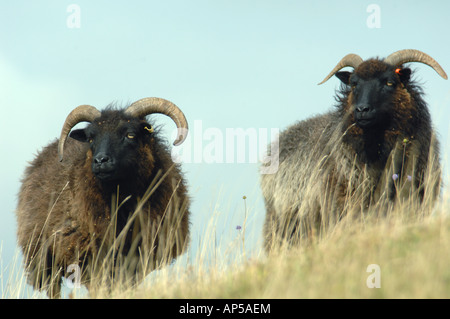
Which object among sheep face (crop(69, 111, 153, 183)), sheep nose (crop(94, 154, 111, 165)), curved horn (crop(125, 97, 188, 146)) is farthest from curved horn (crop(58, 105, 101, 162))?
sheep nose (crop(94, 154, 111, 165))

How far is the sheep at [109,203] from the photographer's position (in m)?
8.82

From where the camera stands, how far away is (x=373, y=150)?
9.24 meters

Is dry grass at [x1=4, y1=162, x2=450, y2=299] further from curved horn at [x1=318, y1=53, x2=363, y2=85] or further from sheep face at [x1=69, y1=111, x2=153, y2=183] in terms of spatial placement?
curved horn at [x1=318, y1=53, x2=363, y2=85]

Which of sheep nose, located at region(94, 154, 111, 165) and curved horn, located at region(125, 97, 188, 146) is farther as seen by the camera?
curved horn, located at region(125, 97, 188, 146)

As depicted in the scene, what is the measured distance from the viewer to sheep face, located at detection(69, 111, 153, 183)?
850 centimetres

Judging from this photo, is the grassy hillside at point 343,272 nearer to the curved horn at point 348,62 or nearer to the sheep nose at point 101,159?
the sheep nose at point 101,159

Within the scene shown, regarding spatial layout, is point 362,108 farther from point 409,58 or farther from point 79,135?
point 79,135

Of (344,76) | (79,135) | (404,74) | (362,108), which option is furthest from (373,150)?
(79,135)

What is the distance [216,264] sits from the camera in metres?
6.76

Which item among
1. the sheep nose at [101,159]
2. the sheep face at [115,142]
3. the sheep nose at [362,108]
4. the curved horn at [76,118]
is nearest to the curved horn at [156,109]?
the sheep face at [115,142]

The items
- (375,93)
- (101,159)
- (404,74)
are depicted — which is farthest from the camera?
(404,74)

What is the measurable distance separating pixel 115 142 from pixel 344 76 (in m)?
4.05
